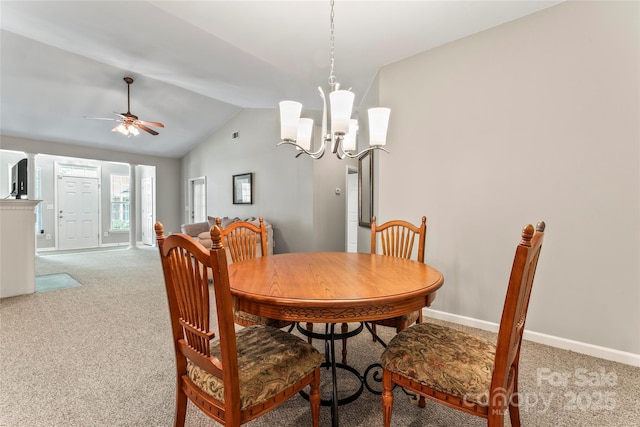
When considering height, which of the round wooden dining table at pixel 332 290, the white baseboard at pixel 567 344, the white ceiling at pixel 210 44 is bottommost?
the white baseboard at pixel 567 344

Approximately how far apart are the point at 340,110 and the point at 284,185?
3693mm

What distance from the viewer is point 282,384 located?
1.07 m

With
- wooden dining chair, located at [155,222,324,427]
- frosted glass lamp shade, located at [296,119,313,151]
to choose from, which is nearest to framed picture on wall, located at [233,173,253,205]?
frosted glass lamp shade, located at [296,119,313,151]

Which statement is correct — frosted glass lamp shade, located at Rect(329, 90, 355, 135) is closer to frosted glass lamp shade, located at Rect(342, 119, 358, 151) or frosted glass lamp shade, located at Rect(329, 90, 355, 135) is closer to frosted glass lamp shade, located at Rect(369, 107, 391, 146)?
frosted glass lamp shade, located at Rect(369, 107, 391, 146)

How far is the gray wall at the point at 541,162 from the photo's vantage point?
1943 mm

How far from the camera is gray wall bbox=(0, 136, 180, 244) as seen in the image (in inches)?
227

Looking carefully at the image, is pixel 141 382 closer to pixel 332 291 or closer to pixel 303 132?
pixel 332 291

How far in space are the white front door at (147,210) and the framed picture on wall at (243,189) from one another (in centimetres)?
306

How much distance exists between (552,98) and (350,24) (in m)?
1.63

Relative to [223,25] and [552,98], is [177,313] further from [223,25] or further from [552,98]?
[552,98]

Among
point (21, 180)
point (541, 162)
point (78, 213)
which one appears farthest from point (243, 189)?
point (541, 162)

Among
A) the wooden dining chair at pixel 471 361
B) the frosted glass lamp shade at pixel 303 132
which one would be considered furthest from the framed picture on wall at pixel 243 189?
the wooden dining chair at pixel 471 361

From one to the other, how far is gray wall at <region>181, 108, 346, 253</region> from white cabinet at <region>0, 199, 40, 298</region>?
3159 millimetres

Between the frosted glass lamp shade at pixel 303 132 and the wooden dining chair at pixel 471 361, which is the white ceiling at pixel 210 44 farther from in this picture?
the wooden dining chair at pixel 471 361
